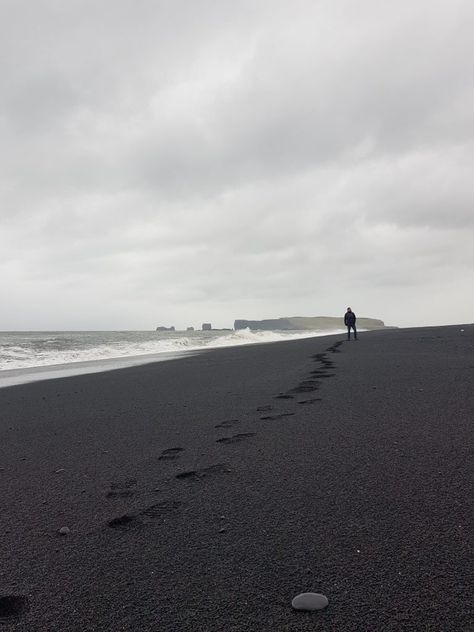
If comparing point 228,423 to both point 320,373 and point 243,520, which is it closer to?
point 243,520

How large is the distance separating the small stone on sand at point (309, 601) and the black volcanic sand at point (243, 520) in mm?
39

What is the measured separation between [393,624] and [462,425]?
2971 millimetres

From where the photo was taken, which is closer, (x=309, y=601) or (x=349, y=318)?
(x=309, y=601)

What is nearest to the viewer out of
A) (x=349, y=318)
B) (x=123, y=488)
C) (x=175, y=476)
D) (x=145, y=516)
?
(x=145, y=516)

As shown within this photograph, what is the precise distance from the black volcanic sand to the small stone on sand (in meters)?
0.04

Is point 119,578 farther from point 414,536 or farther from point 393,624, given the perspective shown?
point 414,536

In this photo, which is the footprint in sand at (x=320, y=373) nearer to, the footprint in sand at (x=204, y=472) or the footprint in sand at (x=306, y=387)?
the footprint in sand at (x=306, y=387)

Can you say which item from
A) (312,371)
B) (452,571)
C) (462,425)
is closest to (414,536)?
(452,571)

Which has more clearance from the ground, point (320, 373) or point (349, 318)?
point (349, 318)

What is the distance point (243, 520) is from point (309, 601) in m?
0.78

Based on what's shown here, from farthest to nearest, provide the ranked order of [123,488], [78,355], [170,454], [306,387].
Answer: [78,355]
[306,387]
[170,454]
[123,488]

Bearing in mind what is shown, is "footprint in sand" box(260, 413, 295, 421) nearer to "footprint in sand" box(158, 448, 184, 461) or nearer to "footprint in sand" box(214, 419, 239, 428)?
"footprint in sand" box(214, 419, 239, 428)

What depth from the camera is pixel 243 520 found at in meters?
2.44

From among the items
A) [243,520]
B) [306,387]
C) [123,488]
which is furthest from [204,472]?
[306,387]
